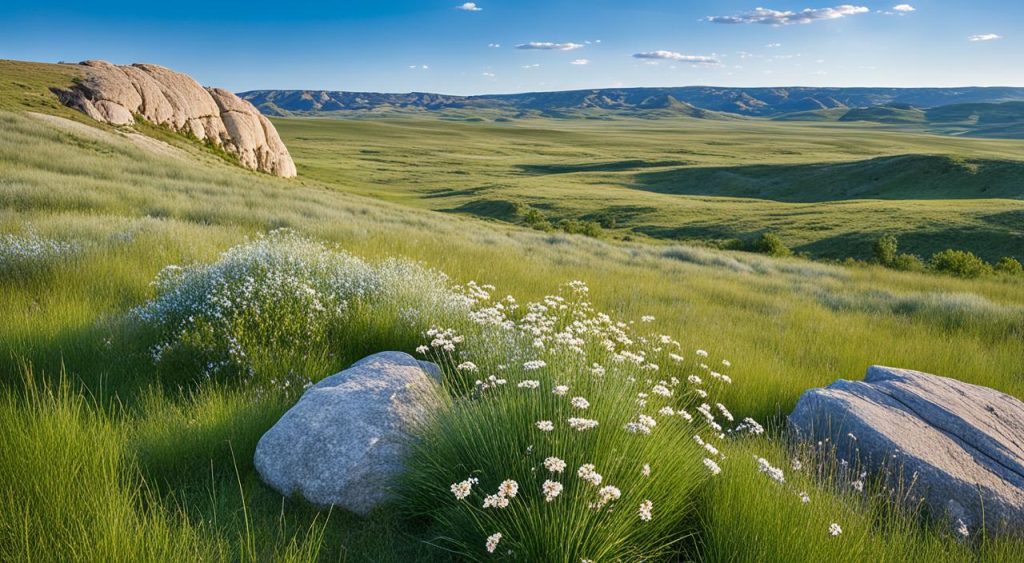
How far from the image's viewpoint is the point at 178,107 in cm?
3897

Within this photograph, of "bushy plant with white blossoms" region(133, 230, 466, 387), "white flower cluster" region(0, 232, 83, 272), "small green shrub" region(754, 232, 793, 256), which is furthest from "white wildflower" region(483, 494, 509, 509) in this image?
"small green shrub" region(754, 232, 793, 256)

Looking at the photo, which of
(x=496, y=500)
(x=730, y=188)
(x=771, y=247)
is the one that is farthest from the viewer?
(x=730, y=188)

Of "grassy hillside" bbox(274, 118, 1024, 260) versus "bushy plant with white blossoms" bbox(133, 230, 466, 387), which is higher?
"bushy plant with white blossoms" bbox(133, 230, 466, 387)

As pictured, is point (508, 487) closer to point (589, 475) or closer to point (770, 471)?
point (589, 475)

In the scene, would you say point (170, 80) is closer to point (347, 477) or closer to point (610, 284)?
point (610, 284)

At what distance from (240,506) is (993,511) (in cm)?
473

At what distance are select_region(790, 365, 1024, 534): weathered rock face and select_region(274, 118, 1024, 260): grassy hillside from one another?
28344 mm

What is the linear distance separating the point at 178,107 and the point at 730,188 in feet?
168

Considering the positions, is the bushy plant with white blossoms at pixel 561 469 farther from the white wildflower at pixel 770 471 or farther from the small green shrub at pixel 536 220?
the small green shrub at pixel 536 220

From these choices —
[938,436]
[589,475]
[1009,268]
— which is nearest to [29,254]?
[589,475]

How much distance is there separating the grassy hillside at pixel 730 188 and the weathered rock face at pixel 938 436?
2834 centimetres

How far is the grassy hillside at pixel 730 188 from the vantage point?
33.0 meters

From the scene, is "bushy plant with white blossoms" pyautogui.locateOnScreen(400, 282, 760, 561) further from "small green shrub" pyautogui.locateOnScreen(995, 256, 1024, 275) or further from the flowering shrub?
"small green shrub" pyautogui.locateOnScreen(995, 256, 1024, 275)

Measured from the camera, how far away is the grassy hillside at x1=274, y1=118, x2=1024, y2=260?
108ft
